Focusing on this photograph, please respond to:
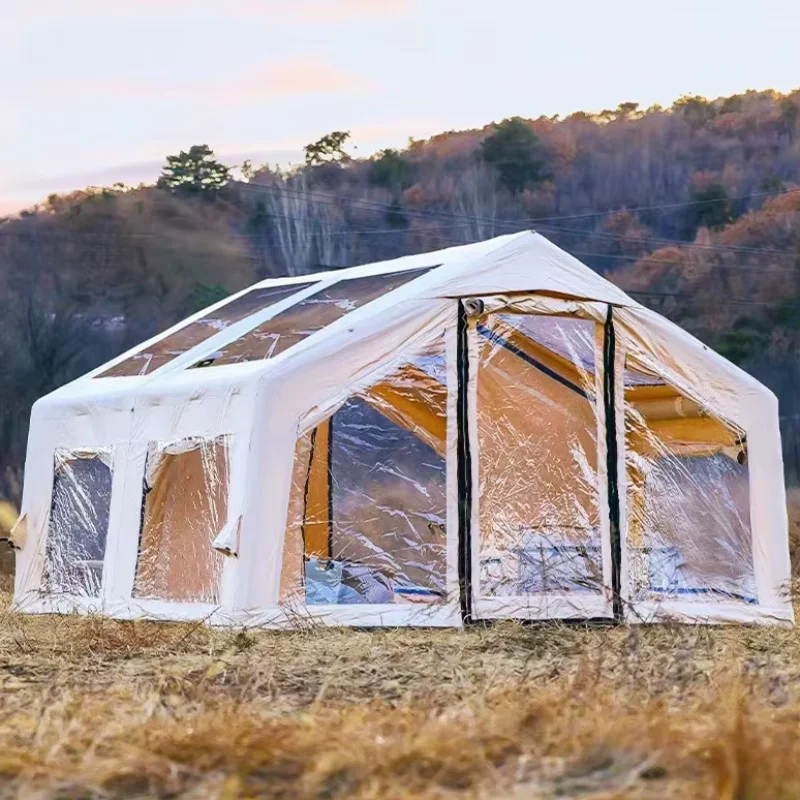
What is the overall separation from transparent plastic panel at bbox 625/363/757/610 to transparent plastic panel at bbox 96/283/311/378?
7.57 ft

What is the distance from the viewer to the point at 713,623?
31.4 feet

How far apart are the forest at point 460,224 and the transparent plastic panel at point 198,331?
51.3 feet

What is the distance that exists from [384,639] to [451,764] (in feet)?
13.6

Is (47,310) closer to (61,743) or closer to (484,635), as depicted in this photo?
(484,635)

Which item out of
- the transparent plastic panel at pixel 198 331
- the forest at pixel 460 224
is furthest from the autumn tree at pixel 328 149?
the transparent plastic panel at pixel 198 331

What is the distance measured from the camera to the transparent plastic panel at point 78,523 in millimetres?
10477

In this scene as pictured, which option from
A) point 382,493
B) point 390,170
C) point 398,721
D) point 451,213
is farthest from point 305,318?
point 390,170

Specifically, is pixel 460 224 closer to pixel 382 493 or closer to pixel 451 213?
pixel 451 213

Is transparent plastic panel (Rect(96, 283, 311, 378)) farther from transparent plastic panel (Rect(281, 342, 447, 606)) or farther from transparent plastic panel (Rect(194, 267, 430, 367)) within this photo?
transparent plastic panel (Rect(281, 342, 447, 606))

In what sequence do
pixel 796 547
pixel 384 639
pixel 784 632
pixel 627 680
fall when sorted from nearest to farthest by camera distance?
pixel 627 680 < pixel 384 639 < pixel 784 632 < pixel 796 547

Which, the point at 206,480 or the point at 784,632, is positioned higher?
the point at 206,480

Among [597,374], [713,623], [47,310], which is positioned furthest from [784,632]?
[47,310]

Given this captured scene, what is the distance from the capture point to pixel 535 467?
1017 cm

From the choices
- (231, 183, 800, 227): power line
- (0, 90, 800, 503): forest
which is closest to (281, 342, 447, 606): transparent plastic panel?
(0, 90, 800, 503): forest
